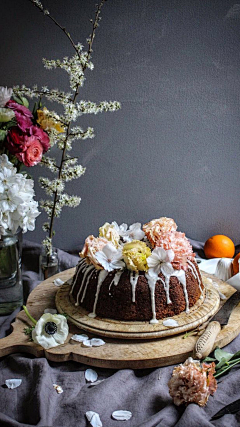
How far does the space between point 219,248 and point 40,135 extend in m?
1.26

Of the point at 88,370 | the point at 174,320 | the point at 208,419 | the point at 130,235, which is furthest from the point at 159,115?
the point at 208,419

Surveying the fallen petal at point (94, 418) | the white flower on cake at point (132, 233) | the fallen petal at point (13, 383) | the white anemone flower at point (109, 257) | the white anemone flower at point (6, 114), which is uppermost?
the white anemone flower at point (6, 114)

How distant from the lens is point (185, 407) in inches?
52.7

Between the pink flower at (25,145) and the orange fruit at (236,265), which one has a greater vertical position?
the pink flower at (25,145)

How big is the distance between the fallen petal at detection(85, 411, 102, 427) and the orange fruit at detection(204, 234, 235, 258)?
142cm

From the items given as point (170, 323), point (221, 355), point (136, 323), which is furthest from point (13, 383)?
point (221, 355)

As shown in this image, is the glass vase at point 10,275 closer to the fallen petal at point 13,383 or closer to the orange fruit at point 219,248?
the fallen petal at point 13,383

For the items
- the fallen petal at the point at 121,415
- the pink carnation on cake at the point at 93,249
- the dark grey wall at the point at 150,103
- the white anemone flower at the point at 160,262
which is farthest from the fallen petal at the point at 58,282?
the fallen petal at the point at 121,415

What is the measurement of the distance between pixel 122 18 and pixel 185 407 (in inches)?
76.4

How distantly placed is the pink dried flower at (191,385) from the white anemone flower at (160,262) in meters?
0.41

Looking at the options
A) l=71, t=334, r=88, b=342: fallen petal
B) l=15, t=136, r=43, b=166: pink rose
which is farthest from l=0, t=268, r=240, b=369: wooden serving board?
l=15, t=136, r=43, b=166: pink rose

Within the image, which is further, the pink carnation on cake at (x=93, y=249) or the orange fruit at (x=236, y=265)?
the orange fruit at (x=236, y=265)

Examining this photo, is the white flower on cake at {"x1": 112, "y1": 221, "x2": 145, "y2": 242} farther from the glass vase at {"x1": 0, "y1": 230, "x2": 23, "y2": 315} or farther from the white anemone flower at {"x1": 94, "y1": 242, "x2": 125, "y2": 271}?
the glass vase at {"x1": 0, "y1": 230, "x2": 23, "y2": 315}

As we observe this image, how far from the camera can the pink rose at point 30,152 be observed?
1.71m
